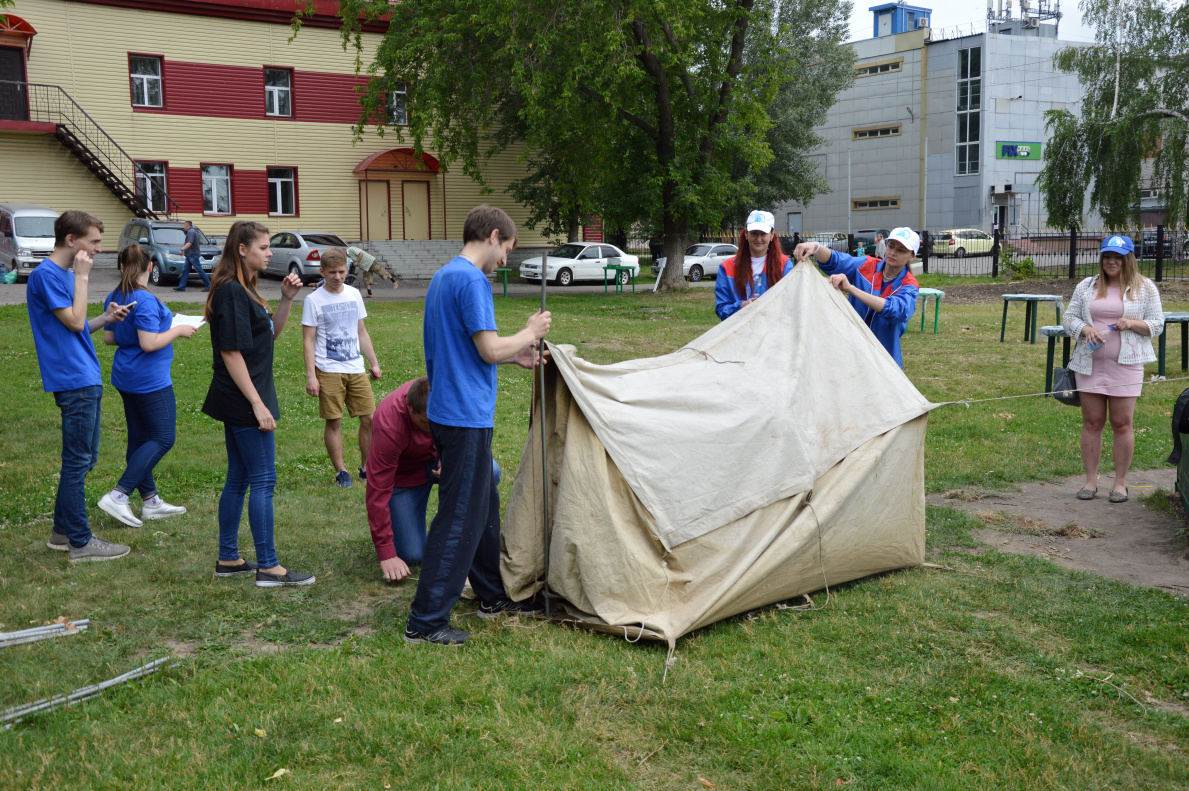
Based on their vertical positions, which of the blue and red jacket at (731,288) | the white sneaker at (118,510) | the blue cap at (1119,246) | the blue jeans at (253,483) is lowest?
the white sneaker at (118,510)

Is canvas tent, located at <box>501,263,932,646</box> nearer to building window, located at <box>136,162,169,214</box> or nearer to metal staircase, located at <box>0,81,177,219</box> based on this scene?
metal staircase, located at <box>0,81,177,219</box>

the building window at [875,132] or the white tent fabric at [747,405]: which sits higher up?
the building window at [875,132]

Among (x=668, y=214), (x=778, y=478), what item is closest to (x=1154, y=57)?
(x=668, y=214)

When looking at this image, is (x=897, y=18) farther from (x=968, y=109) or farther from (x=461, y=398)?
(x=461, y=398)

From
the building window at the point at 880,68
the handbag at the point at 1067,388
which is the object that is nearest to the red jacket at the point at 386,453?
the handbag at the point at 1067,388

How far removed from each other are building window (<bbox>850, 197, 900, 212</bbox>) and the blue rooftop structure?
9153 mm

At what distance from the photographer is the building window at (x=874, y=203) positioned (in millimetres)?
54875

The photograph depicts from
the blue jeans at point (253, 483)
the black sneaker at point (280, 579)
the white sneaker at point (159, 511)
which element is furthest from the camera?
the white sneaker at point (159, 511)

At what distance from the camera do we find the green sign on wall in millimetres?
50531

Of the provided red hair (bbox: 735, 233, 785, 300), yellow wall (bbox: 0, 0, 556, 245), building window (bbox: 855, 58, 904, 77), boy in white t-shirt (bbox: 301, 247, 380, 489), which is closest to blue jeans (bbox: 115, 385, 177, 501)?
boy in white t-shirt (bbox: 301, 247, 380, 489)

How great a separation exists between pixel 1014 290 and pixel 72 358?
76.2ft

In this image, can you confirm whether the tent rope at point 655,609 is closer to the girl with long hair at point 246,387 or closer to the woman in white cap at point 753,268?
the girl with long hair at point 246,387

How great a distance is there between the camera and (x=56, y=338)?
204 inches

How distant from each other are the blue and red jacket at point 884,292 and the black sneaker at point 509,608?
259 centimetres
